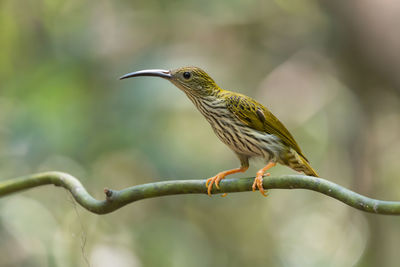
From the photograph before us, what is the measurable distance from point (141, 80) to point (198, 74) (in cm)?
208

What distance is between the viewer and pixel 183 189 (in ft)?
8.25

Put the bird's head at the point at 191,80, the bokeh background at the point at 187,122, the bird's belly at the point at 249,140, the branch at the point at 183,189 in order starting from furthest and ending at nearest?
the bokeh background at the point at 187,122, the bird's head at the point at 191,80, the bird's belly at the point at 249,140, the branch at the point at 183,189

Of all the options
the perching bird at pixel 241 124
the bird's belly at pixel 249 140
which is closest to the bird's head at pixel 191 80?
the perching bird at pixel 241 124

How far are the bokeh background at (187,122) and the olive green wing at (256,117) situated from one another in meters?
1.82

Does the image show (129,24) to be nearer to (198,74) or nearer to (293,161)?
(198,74)

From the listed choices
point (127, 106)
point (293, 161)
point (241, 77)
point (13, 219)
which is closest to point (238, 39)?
point (241, 77)

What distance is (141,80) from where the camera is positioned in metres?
5.62

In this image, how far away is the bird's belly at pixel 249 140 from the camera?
3.43 m

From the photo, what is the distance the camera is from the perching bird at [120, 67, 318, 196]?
11.3 feet

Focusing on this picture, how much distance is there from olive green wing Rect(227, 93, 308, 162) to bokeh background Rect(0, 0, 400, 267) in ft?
5.97

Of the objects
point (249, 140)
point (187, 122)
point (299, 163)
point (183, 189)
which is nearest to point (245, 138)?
point (249, 140)

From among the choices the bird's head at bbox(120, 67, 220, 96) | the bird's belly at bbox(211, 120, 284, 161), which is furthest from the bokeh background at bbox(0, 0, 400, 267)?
the bird's belly at bbox(211, 120, 284, 161)

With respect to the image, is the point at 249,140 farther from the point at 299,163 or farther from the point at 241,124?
the point at 299,163

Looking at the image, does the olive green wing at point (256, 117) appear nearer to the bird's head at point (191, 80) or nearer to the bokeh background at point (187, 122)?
the bird's head at point (191, 80)
